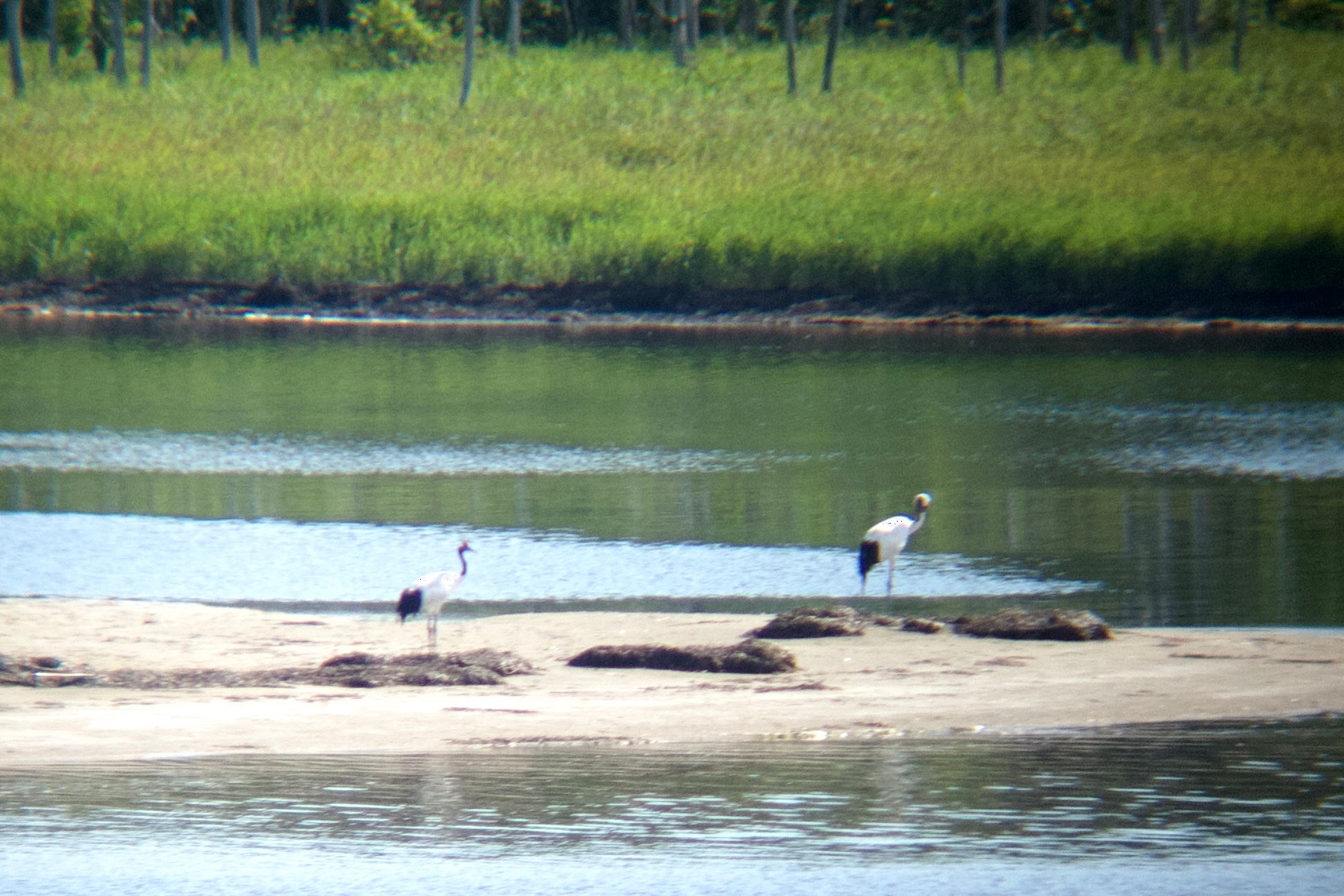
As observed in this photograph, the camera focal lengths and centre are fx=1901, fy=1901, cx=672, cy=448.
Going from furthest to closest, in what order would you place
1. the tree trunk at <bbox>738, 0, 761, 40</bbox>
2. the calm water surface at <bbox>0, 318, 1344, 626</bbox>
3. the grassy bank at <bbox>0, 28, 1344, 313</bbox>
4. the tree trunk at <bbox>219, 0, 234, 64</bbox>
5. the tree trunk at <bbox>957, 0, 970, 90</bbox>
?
the tree trunk at <bbox>738, 0, 761, 40</bbox> → the tree trunk at <bbox>219, 0, 234, 64</bbox> → the tree trunk at <bbox>957, 0, 970, 90</bbox> → the grassy bank at <bbox>0, 28, 1344, 313</bbox> → the calm water surface at <bbox>0, 318, 1344, 626</bbox>

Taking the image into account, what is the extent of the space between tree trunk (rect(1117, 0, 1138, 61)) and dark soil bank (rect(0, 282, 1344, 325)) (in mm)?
21769

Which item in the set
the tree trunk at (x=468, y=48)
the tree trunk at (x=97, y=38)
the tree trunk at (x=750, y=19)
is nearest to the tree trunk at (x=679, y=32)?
the tree trunk at (x=750, y=19)

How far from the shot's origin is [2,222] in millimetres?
50375

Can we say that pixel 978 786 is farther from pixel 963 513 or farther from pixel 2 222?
pixel 2 222

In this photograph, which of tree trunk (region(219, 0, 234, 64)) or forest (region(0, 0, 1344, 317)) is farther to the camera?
tree trunk (region(219, 0, 234, 64))

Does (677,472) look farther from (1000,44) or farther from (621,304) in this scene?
(1000,44)

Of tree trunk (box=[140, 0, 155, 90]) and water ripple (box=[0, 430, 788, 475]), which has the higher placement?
tree trunk (box=[140, 0, 155, 90])

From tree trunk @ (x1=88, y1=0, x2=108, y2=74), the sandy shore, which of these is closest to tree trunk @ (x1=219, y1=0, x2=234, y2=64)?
tree trunk @ (x1=88, y1=0, x2=108, y2=74)

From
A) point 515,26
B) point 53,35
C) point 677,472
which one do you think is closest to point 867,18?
point 515,26

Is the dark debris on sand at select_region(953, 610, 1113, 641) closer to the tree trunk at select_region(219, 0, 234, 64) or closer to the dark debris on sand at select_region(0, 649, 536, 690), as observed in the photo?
the dark debris on sand at select_region(0, 649, 536, 690)

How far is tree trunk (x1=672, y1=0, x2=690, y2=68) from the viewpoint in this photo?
63.1m

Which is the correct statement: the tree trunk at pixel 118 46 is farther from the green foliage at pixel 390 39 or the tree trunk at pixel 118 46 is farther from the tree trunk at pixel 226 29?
the green foliage at pixel 390 39

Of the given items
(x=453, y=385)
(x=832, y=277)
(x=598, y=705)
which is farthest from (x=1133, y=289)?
(x=598, y=705)

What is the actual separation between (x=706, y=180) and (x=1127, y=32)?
2223 centimetres
